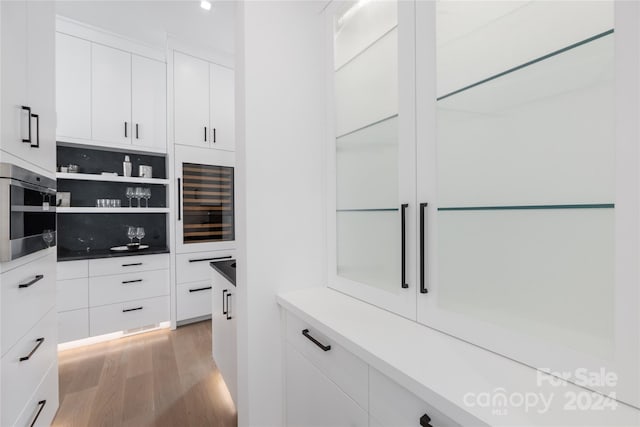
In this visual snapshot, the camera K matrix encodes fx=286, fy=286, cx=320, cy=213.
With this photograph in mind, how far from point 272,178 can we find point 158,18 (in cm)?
253

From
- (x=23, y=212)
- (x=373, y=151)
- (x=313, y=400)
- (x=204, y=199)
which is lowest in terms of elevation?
(x=313, y=400)

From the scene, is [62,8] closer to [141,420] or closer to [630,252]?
[141,420]

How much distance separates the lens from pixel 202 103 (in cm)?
335

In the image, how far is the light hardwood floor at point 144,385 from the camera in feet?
5.87

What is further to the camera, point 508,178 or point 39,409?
point 39,409

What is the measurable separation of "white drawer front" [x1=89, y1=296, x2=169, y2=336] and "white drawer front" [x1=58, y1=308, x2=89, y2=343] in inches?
1.7

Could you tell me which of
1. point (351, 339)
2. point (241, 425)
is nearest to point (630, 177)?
point (351, 339)

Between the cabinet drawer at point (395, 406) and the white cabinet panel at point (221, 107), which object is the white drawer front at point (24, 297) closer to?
the cabinet drawer at point (395, 406)

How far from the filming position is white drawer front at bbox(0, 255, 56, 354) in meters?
1.12

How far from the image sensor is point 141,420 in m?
1.76

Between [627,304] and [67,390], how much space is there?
3056 mm

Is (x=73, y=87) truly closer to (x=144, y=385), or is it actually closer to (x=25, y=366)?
(x=25, y=366)

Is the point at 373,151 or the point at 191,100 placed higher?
the point at 191,100

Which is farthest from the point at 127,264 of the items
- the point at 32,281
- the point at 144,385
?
the point at 32,281
